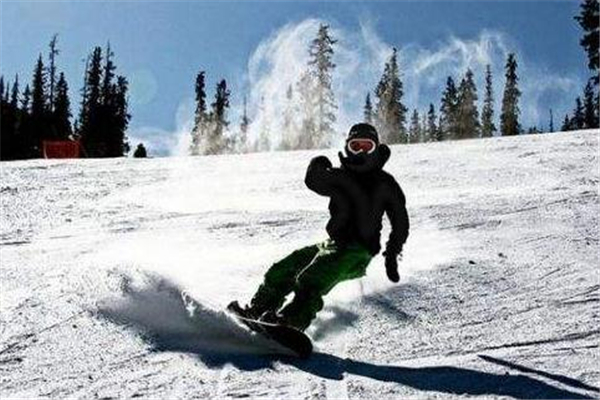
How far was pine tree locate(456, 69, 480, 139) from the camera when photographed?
2672 inches

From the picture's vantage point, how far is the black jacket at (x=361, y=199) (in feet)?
18.4

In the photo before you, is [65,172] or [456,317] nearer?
[456,317]

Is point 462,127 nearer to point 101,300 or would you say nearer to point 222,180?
→ point 222,180

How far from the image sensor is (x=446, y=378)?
454cm

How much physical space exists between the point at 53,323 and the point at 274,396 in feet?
6.48

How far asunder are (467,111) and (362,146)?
65.5 metres

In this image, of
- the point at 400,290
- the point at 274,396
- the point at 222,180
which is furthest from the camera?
the point at 222,180

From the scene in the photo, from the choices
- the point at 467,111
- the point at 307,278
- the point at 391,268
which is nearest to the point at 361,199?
the point at 391,268

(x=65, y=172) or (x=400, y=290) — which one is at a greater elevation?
(x=65, y=172)

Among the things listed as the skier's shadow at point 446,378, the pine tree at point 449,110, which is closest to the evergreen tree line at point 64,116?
the pine tree at point 449,110

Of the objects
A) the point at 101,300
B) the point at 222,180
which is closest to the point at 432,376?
the point at 101,300

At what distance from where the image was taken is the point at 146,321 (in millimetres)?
5500

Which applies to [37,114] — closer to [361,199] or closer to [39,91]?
[39,91]

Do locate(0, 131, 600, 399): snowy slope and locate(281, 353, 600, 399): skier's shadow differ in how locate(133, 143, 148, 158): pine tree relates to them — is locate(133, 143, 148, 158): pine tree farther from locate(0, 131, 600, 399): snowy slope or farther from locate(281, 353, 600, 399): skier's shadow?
locate(281, 353, 600, 399): skier's shadow
